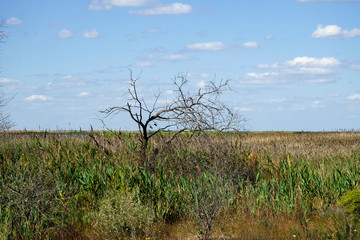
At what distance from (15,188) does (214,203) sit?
3.55 metres

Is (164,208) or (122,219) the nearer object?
(122,219)

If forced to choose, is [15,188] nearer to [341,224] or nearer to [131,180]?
[131,180]

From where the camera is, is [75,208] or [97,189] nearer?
[75,208]

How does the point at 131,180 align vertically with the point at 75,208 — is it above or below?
above

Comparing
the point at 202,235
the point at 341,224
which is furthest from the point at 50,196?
the point at 341,224

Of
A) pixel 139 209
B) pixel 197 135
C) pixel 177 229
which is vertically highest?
pixel 197 135

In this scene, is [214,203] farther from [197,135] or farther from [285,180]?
[197,135]

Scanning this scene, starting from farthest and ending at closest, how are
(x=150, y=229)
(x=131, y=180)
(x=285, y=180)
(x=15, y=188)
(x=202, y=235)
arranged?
1. (x=285, y=180)
2. (x=131, y=180)
3. (x=15, y=188)
4. (x=150, y=229)
5. (x=202, y=235)

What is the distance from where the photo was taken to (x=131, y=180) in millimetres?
7277

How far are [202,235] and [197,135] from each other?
4.91 meters

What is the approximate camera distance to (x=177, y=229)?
257 inches

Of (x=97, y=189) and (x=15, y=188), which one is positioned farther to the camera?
(x=97, y=189)

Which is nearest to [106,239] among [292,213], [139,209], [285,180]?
[139,209]

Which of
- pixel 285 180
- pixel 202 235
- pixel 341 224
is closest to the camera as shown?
pixel 341 224
